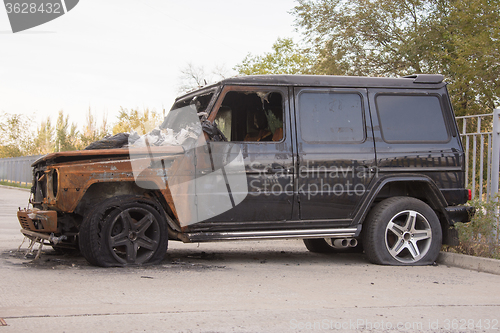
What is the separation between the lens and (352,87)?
6.48 metres

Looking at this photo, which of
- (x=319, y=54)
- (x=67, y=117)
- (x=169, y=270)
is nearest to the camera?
(x=169, y=270)

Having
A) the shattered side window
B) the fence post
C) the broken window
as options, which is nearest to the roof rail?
the fence post

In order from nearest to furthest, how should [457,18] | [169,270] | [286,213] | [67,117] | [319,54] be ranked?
1. [169,270]
2. [286,213]
3. [457,18]
4. [319,54]
5. [67,117]

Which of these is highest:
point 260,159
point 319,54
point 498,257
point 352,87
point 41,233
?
point 319,54

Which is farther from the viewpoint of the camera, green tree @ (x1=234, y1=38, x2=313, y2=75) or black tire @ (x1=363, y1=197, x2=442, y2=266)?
green tree @ (x1=234, y1=38, x2=313, y2=75)

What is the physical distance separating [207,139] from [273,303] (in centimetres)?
227

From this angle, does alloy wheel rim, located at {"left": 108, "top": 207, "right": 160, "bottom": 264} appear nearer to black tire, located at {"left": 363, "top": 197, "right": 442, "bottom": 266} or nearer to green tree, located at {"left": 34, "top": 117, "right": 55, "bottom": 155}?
black tire, located at {"left": 363, "top": 197, "right": 442, "bottom": 266}

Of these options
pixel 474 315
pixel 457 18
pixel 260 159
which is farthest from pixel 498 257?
pixel 457 18

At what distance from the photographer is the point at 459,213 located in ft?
21.7

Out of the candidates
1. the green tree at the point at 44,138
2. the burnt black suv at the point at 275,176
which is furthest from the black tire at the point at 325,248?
the green tree at the point at 44,138

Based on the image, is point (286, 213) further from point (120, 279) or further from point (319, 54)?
point (319, 54)

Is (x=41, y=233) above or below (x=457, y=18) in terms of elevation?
below

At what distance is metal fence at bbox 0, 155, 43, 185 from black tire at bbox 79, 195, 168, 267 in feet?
95.2

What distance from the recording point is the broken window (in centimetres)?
622
